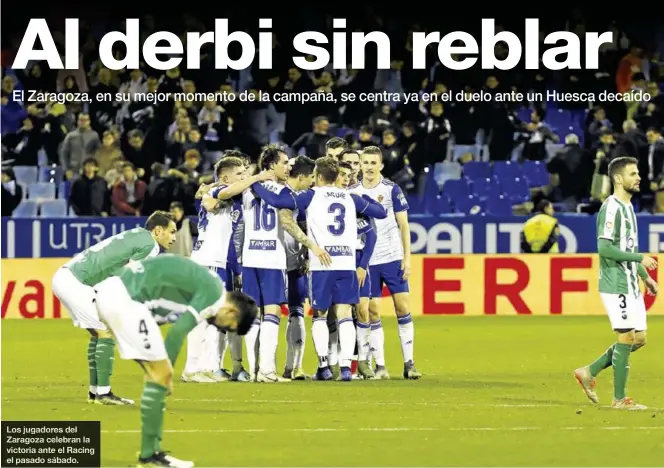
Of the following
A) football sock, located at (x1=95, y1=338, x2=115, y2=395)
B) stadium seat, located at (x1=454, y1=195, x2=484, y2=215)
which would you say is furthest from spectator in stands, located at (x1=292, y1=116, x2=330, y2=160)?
football sock, located at (x1=95, y1=338, x2=115, y2=395)

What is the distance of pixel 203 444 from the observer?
32.4 ft

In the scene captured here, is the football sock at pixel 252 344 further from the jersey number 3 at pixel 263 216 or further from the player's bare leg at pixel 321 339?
the jersey number 3 at pixel 263 216

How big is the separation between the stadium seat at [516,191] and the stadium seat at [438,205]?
0.97 m

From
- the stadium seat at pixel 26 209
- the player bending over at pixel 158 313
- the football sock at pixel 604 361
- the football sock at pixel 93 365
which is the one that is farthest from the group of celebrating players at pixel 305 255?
the stadium seat at pixel 26 209

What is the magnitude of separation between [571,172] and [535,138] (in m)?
1.45

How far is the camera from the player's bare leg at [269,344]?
13.3 metres

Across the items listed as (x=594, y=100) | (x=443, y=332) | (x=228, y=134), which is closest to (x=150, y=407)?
(x=443, y=332)

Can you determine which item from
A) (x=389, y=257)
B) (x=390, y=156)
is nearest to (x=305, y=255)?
(x=389, y=257)

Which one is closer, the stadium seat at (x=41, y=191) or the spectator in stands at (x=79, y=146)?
the spectator in stands at (x=79, y=146)

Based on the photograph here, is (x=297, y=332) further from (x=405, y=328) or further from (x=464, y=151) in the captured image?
(x=464, y=151)

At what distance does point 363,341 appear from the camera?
13898 millimetres

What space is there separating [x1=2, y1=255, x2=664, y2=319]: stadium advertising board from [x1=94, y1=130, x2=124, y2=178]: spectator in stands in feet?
9.11

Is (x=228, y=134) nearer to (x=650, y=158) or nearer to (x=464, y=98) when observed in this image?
(x=464, y=98)

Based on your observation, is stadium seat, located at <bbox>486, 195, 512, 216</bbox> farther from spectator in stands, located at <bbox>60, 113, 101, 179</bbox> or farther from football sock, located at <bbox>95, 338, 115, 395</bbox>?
football sock, located at <bbox>95, 338, 115, 395</bbox>
